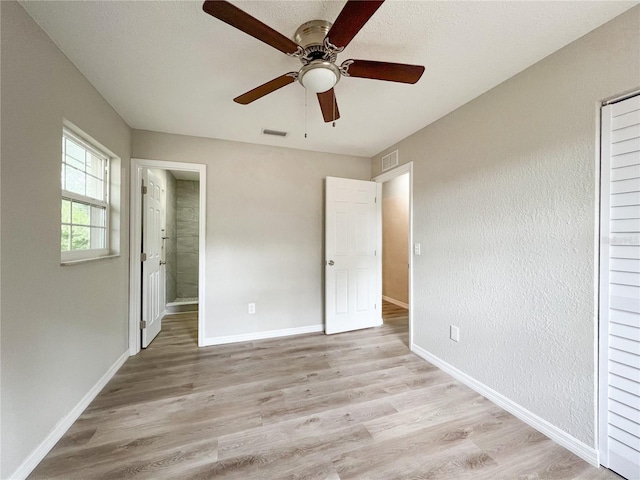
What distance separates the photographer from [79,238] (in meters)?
1.91

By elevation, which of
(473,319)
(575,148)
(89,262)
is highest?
(575,148)

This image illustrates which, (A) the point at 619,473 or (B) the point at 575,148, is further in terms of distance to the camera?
(B) the point at 575,148

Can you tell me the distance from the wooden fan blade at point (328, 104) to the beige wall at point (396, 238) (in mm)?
3155

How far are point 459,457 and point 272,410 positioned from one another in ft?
3.85

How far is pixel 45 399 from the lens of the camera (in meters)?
1.42

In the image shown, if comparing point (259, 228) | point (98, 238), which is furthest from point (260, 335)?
point (98, 238)

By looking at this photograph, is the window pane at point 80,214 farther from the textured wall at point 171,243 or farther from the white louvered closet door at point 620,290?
the white louvered closet door at point 620,290

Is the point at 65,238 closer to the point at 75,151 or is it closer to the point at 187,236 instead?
the point at 75,151

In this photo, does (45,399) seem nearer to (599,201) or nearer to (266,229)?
(266,229)

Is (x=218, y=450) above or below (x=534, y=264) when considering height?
below

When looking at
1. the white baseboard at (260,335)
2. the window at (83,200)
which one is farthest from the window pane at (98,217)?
the white baseboard at (260,335)

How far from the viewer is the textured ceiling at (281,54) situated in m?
1.28

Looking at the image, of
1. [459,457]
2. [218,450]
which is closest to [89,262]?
[218,450]

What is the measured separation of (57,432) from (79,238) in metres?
1.24
